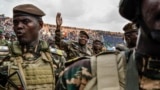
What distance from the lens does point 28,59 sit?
16.2ft

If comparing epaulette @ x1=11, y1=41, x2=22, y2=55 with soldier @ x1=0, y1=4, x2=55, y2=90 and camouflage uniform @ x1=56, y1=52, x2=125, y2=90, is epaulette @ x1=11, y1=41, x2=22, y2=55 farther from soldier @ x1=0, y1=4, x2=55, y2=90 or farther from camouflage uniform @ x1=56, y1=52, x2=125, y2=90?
camouflage uniform @ x1=56, y1=52, x2=125, y2=90

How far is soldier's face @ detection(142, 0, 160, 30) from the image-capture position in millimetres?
1644

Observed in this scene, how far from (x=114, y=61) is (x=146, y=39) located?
17cm

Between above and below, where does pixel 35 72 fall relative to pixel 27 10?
below

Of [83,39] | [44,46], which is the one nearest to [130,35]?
[44,46]

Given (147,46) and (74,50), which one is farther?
(74,50)

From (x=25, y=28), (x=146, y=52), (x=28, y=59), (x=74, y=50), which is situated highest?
(x=146, y=52)

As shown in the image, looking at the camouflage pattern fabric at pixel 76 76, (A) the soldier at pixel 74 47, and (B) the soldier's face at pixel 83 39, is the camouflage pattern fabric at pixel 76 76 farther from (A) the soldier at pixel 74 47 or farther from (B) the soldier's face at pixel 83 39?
(B) the soldier's face at pixel 83 39

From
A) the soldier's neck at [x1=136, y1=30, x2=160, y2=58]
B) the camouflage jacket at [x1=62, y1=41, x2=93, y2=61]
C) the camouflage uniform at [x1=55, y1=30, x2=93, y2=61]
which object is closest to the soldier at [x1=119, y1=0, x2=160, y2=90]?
the soldier's neck at [x1=136, y1=30, x2=160, y2=58]

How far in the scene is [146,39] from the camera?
5.75 ft

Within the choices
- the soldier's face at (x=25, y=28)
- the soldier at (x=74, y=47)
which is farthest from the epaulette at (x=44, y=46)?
the soldier at (x=74, y=47)

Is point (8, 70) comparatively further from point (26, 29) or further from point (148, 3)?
point (148, 3)

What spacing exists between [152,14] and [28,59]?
3.43 m

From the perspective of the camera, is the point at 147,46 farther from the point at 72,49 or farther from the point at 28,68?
the point at 72,49
